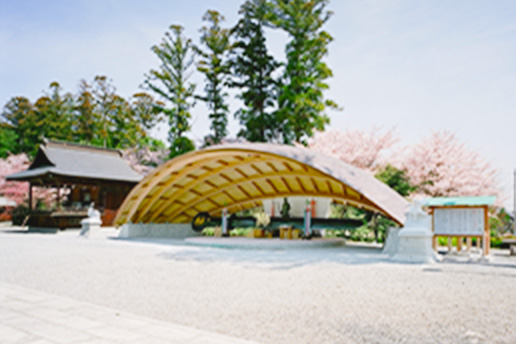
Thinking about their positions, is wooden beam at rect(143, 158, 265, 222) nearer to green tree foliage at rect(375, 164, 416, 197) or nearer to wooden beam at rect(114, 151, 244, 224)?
wooden beam at rect(114, 151, 244, 224)

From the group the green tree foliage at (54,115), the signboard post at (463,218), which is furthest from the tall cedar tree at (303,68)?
the green tree foliage at (54,115)

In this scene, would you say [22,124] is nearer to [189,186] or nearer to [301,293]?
[189,186]

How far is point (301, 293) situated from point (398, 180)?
42.5 ft

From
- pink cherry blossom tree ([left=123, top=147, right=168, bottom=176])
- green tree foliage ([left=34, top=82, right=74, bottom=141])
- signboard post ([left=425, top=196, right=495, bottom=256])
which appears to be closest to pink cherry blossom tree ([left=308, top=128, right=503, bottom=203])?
signboard post ([left=425, top=196, right=495, bottom=256])

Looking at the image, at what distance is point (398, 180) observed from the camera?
17.6m

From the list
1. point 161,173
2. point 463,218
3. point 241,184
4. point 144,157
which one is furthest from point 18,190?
point 463,218

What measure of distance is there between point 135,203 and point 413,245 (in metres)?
10.9

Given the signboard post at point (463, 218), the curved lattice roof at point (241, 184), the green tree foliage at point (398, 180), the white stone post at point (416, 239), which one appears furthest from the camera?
the green tree foliage at point (398, 180)

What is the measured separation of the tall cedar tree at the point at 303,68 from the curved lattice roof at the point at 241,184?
952cm

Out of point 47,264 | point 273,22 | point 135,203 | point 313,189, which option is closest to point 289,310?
point 47,264

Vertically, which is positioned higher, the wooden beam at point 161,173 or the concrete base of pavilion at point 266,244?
the wooden beam at point 161,173

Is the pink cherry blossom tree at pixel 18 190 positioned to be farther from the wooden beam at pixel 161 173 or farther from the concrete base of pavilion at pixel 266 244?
the concrete base of pavilion at pixel 266 244

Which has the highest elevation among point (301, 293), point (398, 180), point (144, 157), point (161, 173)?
point (144, 157)

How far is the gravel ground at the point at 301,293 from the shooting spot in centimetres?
407
